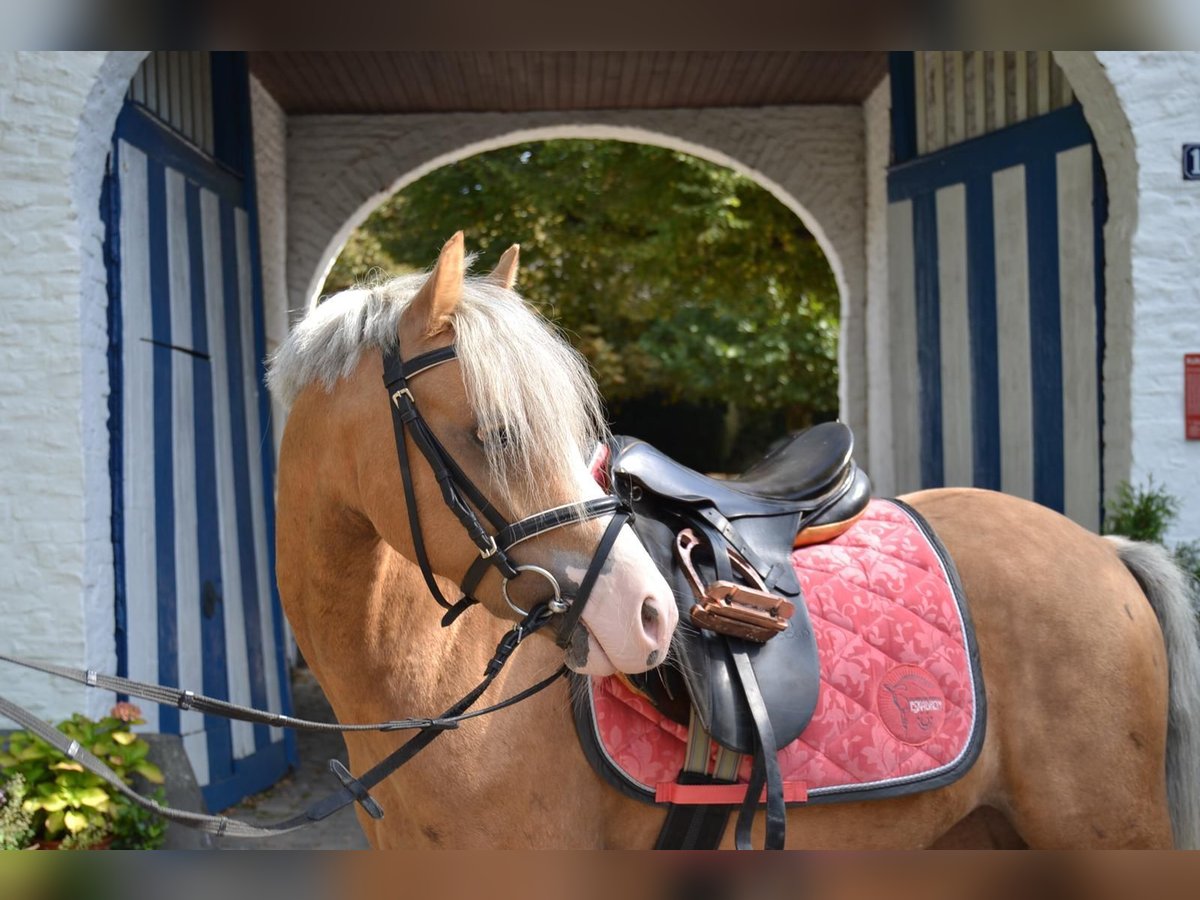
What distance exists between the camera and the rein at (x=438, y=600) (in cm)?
172

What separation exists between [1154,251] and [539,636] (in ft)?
9.88

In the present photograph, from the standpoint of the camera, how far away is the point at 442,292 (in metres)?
1.80

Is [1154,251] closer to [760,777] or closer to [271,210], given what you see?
[760,777]

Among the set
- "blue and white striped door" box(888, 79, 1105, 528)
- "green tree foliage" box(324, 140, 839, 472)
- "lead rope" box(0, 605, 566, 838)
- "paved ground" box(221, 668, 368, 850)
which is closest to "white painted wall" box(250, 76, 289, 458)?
"green tree foliage" box(324, 140, 839, 472)

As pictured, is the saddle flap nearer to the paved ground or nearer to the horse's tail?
the horse's tail

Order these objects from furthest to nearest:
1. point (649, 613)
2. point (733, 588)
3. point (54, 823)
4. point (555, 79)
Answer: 1. point (555, 79)
2. point (54, 823)
3. point (733, 588)
4. point (649, 613)

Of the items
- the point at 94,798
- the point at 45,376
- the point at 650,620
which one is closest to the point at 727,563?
the point at 650,620

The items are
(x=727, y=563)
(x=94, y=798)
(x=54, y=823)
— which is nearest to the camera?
(x=727, y=563)

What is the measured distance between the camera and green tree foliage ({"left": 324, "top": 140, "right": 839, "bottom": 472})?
10344 millimetres

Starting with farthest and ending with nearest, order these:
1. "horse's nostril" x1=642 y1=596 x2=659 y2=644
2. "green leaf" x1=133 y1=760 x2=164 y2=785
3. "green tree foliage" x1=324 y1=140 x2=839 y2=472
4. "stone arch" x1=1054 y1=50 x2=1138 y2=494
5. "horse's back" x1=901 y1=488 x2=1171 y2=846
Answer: "green tree foliage" x1=324 y1=140 x2=839 y2=472 → "stone arch" x1=1054 y1=50 x2=1138 y2=494 → "green leaf" x1=133 y1=760 x2=164 y2=785 → "horse's back" x1=901 y1=488 x2=1171 y2=846 → "horse's nostril" x1=642 y1=596 x2=659 y2=644

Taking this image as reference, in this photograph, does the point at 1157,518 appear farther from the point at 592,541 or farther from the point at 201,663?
the point at 201,663

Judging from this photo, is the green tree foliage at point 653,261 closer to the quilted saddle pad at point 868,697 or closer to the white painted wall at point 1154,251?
the white painted wall at point 1154,251

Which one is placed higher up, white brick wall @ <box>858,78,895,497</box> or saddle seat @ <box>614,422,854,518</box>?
white brick wall @ <box>858,78,895,497</box>

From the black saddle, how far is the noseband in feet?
0.91
